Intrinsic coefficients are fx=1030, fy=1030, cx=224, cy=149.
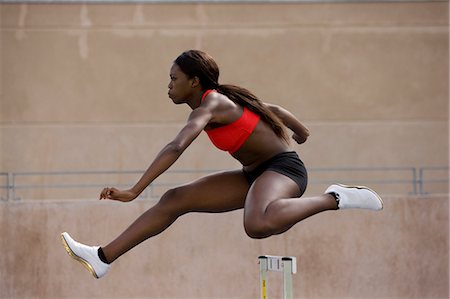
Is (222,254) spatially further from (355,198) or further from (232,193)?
(355,198)

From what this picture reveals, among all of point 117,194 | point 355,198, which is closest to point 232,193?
point 355,198

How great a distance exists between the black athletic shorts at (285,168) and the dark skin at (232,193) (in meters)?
0.03

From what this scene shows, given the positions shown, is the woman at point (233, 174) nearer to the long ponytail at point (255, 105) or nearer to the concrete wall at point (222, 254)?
the long ponytail at point (255, 105)

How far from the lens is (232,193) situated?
5453 mm

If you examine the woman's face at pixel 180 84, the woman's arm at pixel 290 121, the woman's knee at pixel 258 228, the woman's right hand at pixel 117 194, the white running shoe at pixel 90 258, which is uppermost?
the woman's face at pixel 180 84

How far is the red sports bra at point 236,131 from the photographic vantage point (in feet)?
17.4

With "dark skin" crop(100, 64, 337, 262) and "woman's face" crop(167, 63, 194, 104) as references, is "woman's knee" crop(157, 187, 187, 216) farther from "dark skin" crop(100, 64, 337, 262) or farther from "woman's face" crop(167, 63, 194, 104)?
"woman's face" crop(167, 63, 194, 104)

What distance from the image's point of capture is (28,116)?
945 cm

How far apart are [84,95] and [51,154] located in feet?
2.05

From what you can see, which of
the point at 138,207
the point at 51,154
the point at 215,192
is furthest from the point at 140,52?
the point at 215,192

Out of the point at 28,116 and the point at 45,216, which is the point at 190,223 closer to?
the point at 45,216

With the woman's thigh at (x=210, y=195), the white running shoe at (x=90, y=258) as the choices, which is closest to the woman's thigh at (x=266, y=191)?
the woman's thigh at (x=210, y=195)

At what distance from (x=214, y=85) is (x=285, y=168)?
0.58 meters

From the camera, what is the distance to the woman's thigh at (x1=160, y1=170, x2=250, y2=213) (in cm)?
540
